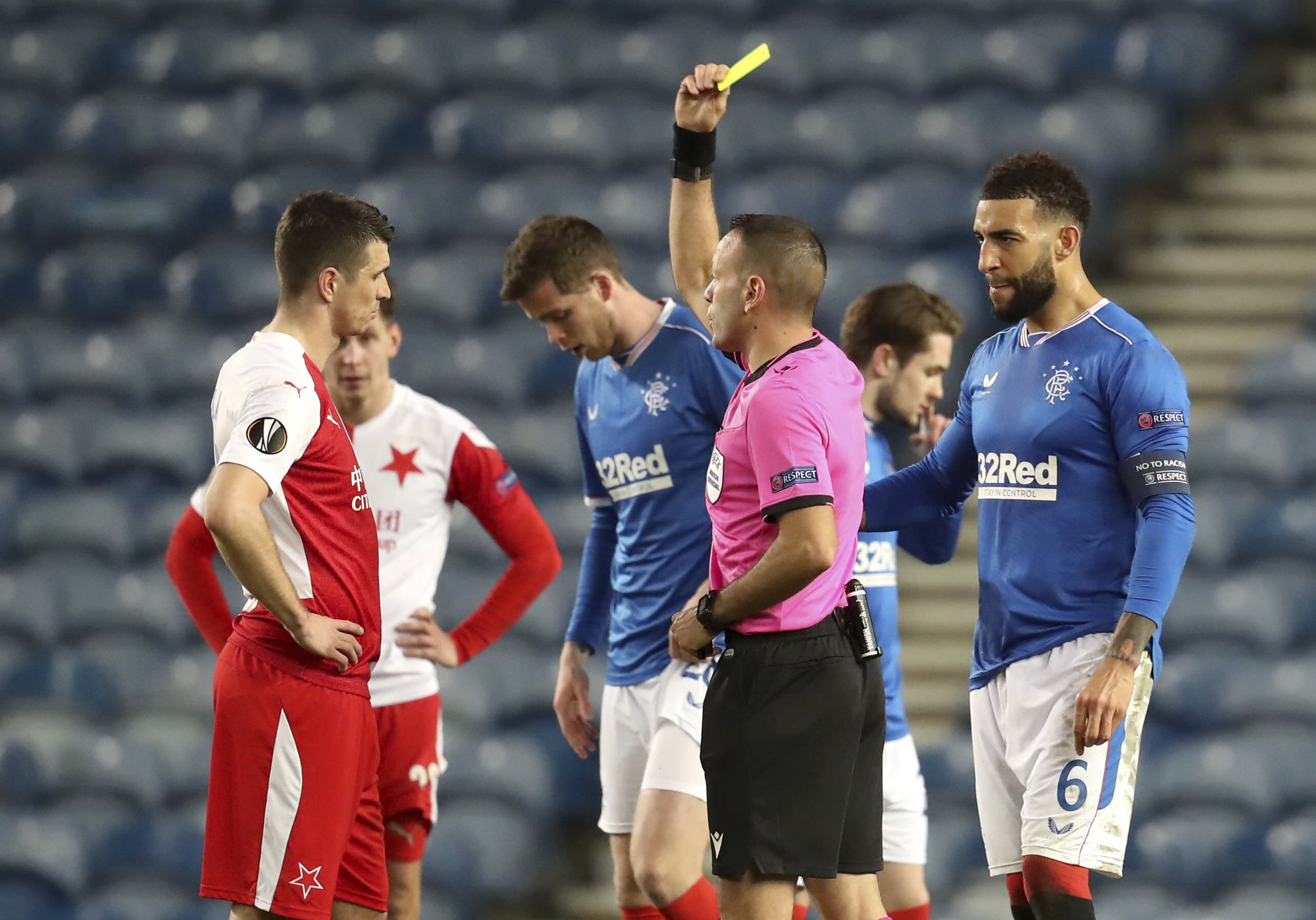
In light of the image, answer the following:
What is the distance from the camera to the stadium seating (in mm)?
5438

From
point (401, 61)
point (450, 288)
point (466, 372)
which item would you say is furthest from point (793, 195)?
point (401, 61)

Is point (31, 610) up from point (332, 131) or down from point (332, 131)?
down

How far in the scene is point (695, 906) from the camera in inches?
133

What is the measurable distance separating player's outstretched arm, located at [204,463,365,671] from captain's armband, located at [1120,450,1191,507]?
1.62 metres

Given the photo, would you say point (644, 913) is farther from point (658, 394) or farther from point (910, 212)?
point (910, 212)

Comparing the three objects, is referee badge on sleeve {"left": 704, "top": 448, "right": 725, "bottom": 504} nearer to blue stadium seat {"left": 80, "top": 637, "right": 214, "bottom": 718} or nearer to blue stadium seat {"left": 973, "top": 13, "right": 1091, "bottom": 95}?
blue stadium seat {"left": 80, "top": 637, "right": 214, "bottom": 718}

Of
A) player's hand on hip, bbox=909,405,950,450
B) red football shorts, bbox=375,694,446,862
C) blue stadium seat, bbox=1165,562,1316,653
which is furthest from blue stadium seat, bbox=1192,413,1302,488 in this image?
red football shorts, bbox=375,694,446,862

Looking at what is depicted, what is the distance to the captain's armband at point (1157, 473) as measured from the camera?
9.46 ft

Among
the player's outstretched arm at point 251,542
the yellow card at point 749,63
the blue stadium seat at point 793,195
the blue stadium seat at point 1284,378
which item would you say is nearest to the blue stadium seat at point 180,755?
the player's outstretched arm at point 251,542

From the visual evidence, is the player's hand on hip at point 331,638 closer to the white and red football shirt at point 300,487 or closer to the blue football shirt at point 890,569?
the white and red football shirt at point 300,487

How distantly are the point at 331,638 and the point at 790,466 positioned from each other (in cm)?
96

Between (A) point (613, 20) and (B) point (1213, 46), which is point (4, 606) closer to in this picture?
(A) point (613, 20)

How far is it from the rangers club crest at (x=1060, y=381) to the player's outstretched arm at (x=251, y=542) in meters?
1.54

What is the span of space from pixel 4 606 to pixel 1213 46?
6.07m
